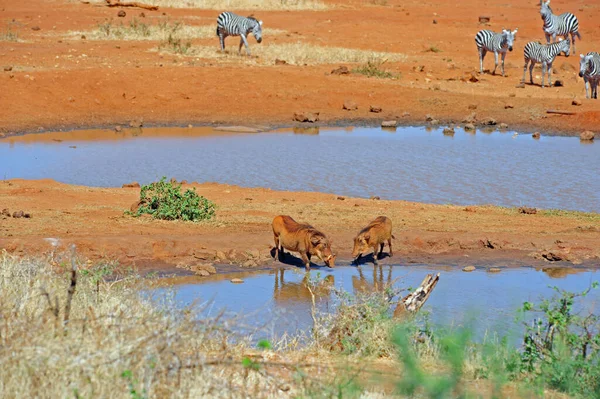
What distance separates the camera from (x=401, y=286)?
1110 centimetres

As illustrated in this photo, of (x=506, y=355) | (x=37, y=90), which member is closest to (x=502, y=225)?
(x=506, y=355)

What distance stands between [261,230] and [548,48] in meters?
18.1

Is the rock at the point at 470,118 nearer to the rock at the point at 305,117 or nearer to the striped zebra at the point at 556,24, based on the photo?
the rock at the point at 305,117

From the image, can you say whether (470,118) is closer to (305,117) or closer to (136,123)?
(305,117)

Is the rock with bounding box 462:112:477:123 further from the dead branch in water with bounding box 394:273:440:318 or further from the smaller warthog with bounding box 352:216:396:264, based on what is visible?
the dead branch in water with bounding box 394:273:440:318

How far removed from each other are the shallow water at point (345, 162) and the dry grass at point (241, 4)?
73.9 ft

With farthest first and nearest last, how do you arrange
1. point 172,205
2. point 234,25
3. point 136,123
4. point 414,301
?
point 234,25 → point 136,123 → point 172,205 → point 414,301

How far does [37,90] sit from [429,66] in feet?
41.4

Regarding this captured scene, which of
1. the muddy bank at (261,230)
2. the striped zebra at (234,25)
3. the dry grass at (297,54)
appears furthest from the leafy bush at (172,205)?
the striped zebra at (234,25)

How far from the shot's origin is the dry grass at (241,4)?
44.4 meters

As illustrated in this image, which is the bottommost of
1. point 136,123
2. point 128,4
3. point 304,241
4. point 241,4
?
point 304,241

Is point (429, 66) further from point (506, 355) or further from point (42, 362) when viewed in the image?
point (42, 362)

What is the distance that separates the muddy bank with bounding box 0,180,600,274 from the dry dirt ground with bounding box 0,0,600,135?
30.2 feet

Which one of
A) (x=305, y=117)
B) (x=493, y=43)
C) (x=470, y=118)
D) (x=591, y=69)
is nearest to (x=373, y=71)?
(x=493, y=43)
